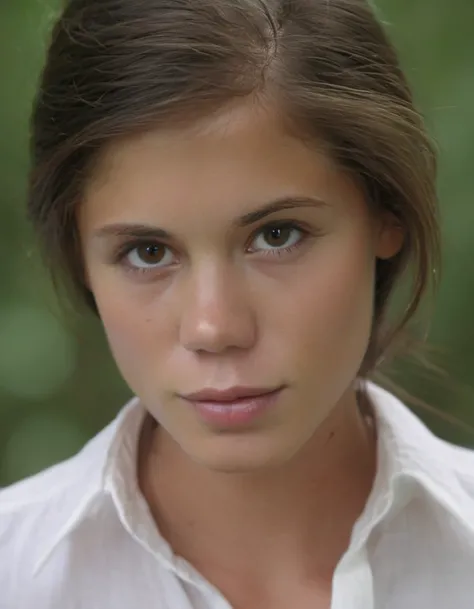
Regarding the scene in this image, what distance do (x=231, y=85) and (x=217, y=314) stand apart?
0.16 meters

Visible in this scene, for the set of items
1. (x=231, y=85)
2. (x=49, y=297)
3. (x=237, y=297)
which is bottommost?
(x=49, y=297)

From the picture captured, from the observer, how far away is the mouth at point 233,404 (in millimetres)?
643

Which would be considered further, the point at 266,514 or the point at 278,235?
the point at 266,514

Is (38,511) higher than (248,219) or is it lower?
lower

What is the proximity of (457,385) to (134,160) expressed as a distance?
695mm

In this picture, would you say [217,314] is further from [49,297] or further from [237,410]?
[49,297]

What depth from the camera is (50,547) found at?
737 mm

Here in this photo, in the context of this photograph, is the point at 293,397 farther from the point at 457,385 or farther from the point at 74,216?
the point at 457,385

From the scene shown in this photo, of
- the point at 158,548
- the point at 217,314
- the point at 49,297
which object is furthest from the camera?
the point at 49,297

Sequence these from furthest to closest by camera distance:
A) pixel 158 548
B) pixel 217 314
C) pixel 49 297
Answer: pixel 49 297, pixel 158 548, pixel 217 314

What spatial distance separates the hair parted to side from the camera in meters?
0.63

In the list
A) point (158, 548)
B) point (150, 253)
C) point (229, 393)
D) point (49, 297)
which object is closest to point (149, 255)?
point (150, 253)

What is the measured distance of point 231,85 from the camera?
63cm

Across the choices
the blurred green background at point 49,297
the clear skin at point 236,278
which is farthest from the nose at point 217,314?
the blurred green background at point 49,297
